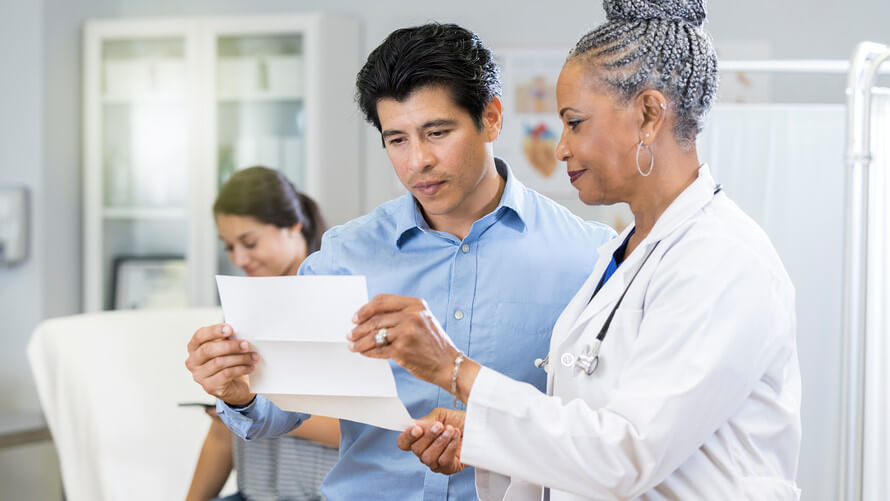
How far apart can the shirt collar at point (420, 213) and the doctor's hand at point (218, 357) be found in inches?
12.7

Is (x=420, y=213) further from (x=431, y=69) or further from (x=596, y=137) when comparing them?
(x=596, y=137)

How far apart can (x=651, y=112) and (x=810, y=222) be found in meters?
1.32

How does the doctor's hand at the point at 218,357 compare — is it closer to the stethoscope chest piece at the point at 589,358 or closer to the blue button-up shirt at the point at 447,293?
the blue button-up shirt at the point at 447,293

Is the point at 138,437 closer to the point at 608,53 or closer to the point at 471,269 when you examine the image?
the point at 471,269

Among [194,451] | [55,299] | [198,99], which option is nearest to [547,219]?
[194,451]

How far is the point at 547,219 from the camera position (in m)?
1.46

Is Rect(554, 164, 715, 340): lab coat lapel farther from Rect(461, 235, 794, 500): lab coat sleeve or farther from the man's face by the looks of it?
the man's face

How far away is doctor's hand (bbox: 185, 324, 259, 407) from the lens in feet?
3.88

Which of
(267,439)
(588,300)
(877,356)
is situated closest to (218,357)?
A: (588,300)

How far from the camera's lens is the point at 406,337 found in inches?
40.5

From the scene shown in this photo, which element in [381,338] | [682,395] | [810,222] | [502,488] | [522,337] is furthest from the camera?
[810,222]

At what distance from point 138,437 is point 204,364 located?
4.57 feet

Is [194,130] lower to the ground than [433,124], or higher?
higher

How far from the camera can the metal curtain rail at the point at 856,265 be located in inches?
67.2
